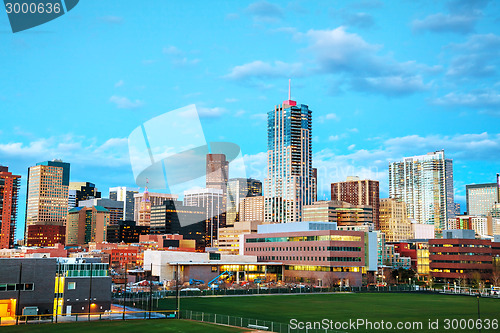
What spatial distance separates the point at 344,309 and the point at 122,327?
36.2m

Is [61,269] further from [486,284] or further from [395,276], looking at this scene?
[395,276]

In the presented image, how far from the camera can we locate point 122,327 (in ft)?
170

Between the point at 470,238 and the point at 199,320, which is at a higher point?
the point at 470,238

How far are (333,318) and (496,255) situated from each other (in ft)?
378

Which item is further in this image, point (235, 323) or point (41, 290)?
point (41, 290)

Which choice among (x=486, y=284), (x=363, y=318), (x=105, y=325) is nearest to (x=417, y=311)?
(x=363, y=318)

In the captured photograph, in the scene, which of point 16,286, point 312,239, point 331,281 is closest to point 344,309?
point 16,286

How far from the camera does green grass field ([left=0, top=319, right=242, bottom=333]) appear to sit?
162 ft

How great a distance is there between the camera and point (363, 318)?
2613 inches

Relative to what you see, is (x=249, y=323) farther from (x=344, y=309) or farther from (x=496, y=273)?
(x=496, y=273)

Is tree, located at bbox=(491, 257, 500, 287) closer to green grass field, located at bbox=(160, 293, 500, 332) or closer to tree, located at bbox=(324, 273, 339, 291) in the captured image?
tree, located at bbox=(324, 273, 339, 291)

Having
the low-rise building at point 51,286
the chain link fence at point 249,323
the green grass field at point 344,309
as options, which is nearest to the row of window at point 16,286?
the low-rise building at point 51,286

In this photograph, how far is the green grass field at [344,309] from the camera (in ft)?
221

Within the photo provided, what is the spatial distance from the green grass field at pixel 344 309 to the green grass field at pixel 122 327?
492 inches
